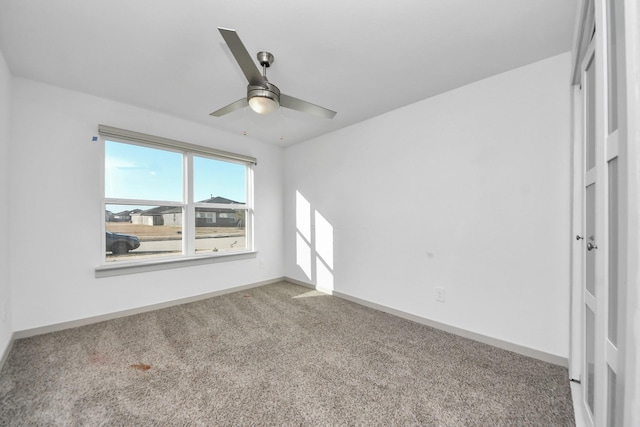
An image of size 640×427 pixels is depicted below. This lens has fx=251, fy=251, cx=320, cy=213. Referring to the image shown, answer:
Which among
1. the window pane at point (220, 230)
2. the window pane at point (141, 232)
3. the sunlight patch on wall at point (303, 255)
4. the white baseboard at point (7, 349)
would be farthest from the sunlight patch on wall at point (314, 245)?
the white baseboard at point (7, 349)

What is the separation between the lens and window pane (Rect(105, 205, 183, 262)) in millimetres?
2893

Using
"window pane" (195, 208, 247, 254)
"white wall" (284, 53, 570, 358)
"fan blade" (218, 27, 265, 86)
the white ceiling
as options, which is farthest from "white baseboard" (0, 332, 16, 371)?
"white wall" (284, 53, 570, 358)

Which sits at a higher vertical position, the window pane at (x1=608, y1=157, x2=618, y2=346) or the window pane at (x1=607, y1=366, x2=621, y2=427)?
the window pane at (x1=608, y1=157, x2=618, y2=346)

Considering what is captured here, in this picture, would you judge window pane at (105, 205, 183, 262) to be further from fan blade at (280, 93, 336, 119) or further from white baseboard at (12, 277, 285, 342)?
fan blade at (280, 93, 336, 119)

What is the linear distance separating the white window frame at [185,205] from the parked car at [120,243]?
0.31ft

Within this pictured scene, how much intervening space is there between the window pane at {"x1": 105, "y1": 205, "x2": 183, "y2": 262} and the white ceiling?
4.32ft

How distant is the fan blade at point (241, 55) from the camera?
130 cm

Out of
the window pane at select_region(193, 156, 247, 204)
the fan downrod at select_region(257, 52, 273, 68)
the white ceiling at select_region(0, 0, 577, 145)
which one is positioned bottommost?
the window pane at select_region(193, 156, 247, 204)

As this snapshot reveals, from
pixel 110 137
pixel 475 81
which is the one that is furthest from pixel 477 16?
pixel 110 137

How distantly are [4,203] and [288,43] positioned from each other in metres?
2.72

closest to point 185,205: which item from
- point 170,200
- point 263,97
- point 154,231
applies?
point 170,200

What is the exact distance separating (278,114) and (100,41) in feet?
5.46

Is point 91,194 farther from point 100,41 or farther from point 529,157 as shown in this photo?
point 529,157

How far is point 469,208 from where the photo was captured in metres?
2.40
